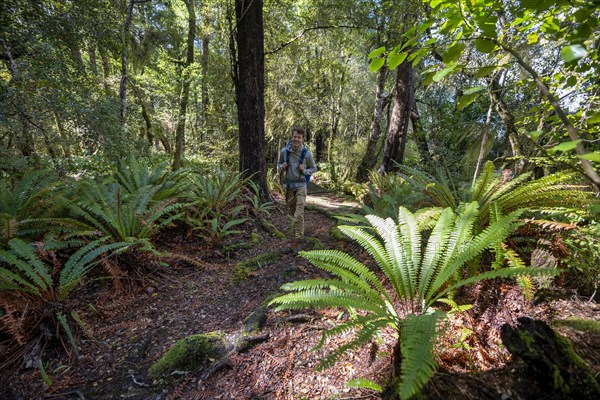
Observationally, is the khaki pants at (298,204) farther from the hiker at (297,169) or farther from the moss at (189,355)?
the moss at (189,355)

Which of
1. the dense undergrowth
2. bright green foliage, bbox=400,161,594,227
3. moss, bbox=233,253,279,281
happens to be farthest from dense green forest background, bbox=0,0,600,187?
moss, bbox=233,253,279,281

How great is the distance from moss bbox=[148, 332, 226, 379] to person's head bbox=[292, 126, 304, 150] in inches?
134

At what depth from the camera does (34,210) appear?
10.1 feet

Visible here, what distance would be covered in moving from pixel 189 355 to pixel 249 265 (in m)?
1.58

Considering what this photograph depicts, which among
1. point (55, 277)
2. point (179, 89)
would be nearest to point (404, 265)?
point (55, 277)

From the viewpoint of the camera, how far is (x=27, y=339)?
6.75ft

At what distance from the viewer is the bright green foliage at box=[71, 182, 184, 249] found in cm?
300

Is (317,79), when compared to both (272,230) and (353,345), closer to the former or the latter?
(272,230)

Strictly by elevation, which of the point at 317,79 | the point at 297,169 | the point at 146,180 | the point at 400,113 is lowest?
the point at 146,180

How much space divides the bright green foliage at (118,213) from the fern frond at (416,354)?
2.81 meters

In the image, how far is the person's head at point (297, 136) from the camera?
4.55 m

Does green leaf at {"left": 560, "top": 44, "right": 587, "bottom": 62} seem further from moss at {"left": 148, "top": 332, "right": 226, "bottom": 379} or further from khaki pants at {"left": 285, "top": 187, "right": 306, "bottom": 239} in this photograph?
khaki pants at {"left": 285, "top": 187, "right": 306, "bottom": 239}

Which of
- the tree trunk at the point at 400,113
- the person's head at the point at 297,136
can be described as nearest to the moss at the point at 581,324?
the person's head at the point at 297,136

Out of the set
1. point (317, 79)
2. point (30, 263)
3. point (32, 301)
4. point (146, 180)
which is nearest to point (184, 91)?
point (317, 79)
